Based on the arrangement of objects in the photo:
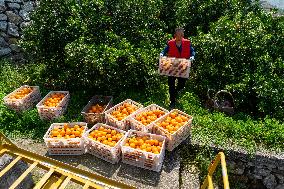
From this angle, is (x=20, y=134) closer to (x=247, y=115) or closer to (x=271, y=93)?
(x=247, y=115)

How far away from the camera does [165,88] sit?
333 inches

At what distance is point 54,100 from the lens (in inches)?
296

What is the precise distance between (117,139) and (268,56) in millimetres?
4036

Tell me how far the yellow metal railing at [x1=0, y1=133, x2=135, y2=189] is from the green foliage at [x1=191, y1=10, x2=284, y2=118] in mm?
4227

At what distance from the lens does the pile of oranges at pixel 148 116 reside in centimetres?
679

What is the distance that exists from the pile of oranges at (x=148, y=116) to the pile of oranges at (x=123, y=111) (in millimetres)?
274

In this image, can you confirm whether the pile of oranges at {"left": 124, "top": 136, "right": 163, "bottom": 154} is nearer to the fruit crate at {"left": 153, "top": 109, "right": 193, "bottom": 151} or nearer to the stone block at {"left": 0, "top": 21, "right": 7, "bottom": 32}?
the fruit crate at {"left": 153, "top": 109, "right": 193, "bottom": 151}

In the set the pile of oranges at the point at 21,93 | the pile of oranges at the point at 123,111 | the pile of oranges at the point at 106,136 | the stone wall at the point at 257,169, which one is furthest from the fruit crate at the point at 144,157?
the pile of oranges at the point at 21,93

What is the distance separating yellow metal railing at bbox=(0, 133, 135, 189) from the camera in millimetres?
4258

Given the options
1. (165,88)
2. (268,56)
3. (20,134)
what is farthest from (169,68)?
(20,134)

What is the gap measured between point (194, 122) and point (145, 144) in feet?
4.84

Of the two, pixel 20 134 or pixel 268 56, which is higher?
pixel 268 56

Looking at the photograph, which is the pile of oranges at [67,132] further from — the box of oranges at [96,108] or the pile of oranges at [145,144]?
the pile of oranges at [145,144]

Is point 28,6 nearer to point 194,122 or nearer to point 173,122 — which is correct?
point 173,122
